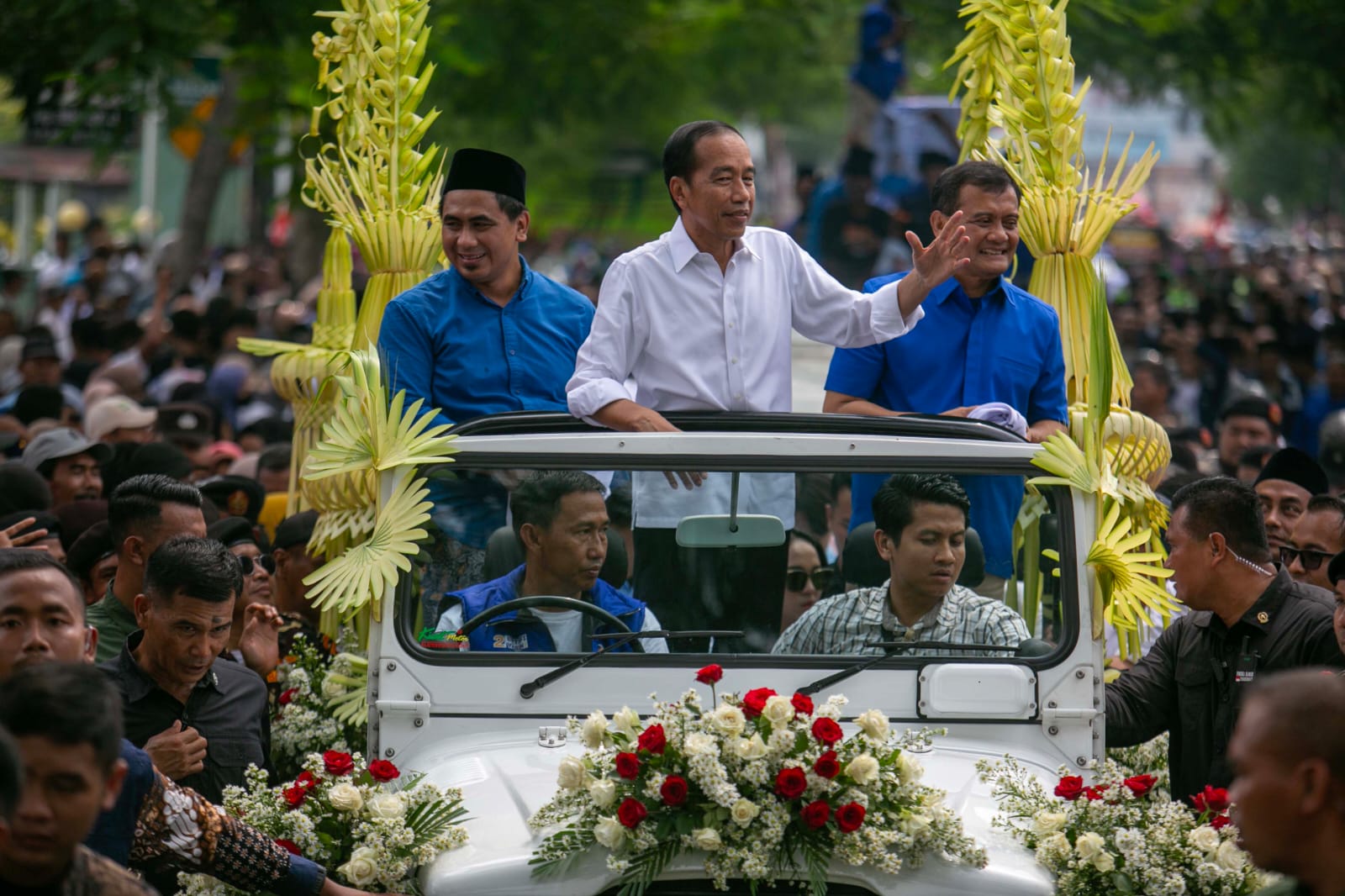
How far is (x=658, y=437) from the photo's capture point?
16.0 feet

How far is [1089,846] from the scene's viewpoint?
13.5 ft

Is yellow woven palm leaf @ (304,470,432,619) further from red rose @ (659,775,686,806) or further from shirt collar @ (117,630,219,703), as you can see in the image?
red rose @ (659,775,686,806)

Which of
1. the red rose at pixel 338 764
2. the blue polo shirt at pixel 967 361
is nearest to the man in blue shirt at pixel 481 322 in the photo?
the blue polo shirt at pixel 967 361

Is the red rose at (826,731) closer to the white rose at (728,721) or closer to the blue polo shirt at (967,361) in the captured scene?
the white rose at (728,721)

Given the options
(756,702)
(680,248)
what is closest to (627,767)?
(756,702)

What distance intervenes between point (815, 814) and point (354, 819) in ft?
3.70

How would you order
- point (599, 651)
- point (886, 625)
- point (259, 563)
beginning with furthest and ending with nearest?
point (259, 563) → point (886, 625) → point (599, 651)

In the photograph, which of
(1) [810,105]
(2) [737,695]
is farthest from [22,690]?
(1) [810,105]

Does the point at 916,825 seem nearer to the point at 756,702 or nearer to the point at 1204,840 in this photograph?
the point at 756,702

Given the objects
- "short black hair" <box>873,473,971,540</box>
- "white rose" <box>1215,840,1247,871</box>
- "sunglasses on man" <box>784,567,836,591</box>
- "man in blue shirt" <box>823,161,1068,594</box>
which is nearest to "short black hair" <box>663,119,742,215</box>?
"man in blue shirt" <box>823,161,1068,594</box>

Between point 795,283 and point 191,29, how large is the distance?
7.28 metres

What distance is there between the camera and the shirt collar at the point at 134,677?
4.86 metres

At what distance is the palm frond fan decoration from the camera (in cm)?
485

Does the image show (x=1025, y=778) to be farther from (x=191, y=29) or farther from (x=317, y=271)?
(x=317, y=271)
